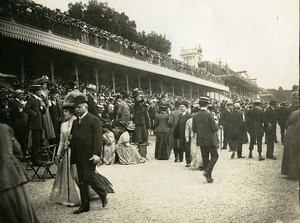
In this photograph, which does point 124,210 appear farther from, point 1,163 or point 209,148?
point 209,148

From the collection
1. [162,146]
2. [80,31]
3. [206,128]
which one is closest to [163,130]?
[162,146]

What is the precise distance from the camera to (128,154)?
8.21m

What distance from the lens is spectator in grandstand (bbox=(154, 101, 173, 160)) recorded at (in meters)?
8.90

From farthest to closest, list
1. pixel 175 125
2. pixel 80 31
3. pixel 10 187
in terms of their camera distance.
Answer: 1. pixel 80 31
2. pixel 175 125
3. pixel 10 187

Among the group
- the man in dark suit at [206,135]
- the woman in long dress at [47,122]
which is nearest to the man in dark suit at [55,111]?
the woman in long dress at [47,122]

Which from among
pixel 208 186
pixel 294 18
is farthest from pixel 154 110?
pixel 294 18

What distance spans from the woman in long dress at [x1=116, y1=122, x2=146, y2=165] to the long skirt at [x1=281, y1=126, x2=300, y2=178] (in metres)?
3.46

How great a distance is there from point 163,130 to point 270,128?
261cm

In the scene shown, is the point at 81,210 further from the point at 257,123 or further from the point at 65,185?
the point at 257,123

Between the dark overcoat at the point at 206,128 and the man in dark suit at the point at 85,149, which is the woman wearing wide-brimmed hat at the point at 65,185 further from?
the dark overcoat at the point at 206,128

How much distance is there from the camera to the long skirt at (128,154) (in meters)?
8.16

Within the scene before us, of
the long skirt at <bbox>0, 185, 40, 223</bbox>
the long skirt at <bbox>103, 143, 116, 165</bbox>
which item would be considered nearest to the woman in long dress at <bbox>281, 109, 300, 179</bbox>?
the long skirt at <bbox>103, 143, 116, 165</bbox>

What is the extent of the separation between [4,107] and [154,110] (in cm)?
723

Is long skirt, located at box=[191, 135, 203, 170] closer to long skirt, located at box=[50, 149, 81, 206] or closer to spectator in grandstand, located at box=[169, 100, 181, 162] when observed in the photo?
spectator in grandstand, located at box=[169, 100, 181, 162]
